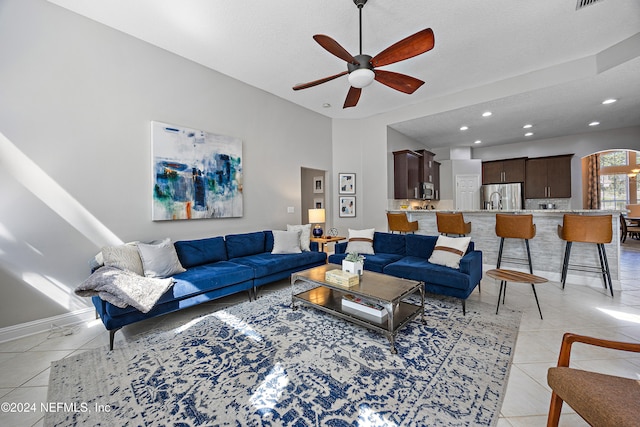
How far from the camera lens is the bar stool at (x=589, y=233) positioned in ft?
10.9

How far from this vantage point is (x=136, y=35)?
3117 millimetres

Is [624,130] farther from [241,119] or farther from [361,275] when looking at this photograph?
[241,119]

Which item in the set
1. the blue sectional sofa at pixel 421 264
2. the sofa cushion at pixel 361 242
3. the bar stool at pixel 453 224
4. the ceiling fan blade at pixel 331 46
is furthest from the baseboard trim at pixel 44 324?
the bar stool at pixel 453 224

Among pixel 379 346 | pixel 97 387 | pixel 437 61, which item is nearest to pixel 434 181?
pixel 437 61

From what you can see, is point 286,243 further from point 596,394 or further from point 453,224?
point 596,394

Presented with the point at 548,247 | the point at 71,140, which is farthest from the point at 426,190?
the point at 71,140

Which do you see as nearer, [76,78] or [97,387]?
[97,387]

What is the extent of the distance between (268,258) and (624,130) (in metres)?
8.57

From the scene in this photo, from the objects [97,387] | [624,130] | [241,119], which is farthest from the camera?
[624,130]

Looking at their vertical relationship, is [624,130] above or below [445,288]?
above

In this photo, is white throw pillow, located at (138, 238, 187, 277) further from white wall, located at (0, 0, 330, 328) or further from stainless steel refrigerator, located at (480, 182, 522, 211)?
stainless steel refrigerator, located at (480, 182, 522, 211)

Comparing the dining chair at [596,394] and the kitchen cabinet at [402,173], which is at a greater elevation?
the kitchen cabinet at [402,173]

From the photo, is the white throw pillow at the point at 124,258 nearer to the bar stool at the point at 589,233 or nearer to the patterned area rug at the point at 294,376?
the patterned area rug at the point at 294,376

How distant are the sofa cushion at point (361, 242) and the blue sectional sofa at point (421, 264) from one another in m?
0.12
